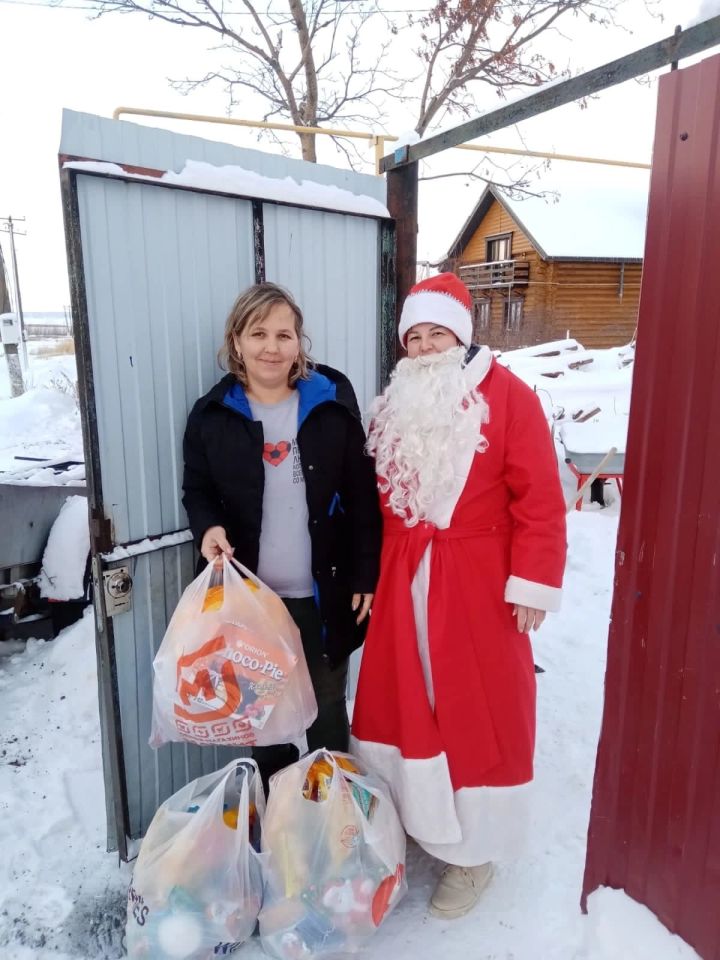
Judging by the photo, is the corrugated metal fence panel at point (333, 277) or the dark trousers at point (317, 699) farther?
the corrugated metal fence panel at point (333, 277)

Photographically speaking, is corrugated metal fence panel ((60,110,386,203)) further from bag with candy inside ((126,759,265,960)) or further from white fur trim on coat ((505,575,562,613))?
bag with candy inside ((126,759,265,960))

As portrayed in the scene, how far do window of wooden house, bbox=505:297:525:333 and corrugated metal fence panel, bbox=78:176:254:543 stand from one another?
2060 centimetres

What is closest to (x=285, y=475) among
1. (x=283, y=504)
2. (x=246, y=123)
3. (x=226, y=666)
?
(x=283, y=504)

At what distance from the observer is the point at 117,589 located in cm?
220

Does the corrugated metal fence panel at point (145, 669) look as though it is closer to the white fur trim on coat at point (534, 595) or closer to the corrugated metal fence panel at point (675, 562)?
the white fur trim on coat at point (534, 595)

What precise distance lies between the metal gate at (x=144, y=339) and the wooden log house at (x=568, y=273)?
717 inches

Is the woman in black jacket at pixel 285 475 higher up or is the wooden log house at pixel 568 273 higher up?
the wooden log house at pixel 568 273

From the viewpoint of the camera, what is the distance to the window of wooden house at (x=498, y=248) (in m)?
23.8

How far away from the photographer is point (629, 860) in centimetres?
190

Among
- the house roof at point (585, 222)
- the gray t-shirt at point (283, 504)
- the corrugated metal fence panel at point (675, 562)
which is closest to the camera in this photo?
the corrugated metal fence panel at point (675, 562)

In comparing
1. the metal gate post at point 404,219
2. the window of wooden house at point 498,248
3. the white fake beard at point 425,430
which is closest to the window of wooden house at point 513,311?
the window of wooden house at point 498,248

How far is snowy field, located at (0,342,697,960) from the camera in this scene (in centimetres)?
201

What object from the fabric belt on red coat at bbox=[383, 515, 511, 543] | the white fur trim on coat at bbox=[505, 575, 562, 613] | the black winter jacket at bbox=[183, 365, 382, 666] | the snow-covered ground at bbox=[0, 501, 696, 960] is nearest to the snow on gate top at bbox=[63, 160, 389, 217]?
the black winter jacket at bbox=[183, 365, 382, 666]

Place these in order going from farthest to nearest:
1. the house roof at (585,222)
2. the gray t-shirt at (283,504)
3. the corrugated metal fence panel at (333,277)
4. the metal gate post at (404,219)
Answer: the house roof at (585,222), the metal gate post at (404,219), the corrugated metal fence panel at (333,277), the gray t-shirt at (283,504)
